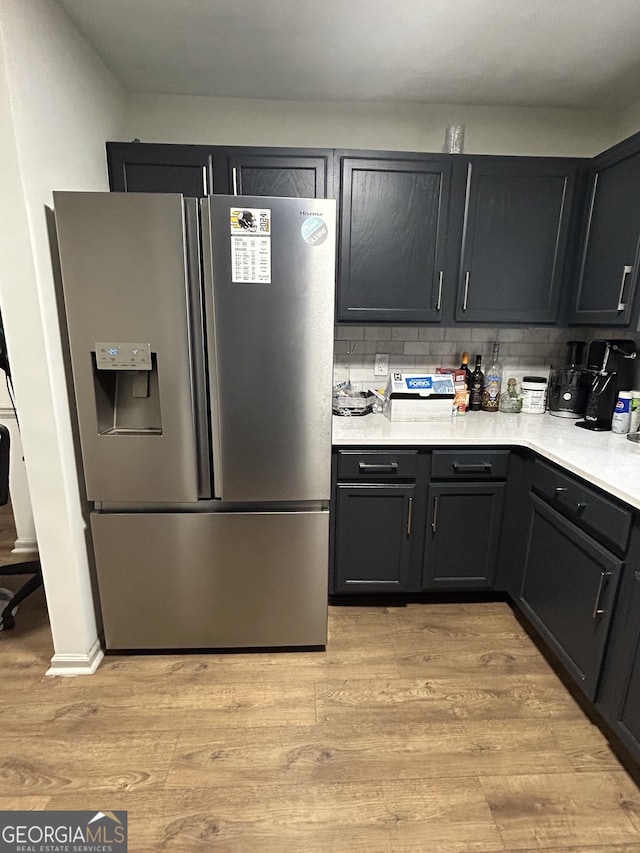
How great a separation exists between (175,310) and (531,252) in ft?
5.68

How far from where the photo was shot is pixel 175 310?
1478 mm

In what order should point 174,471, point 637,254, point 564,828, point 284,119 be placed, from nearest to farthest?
point 564,828 < point 174,471 < point 637,254 < point 284,119

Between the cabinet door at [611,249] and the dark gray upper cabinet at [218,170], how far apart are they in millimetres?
1245

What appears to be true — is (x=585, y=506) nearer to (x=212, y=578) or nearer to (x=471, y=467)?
(x=471, y=467)

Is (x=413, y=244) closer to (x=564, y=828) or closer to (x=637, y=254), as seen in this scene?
(x=637, y=254)

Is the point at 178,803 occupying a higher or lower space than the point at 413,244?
lower

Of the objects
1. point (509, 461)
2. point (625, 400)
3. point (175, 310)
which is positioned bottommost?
point (509, 461)

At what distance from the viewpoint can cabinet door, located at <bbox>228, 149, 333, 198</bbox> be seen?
1979 millimetres

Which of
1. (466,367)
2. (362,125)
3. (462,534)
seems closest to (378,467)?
(462,534)

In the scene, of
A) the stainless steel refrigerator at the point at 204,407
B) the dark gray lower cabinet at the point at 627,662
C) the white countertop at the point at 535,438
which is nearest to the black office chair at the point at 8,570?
the stainless steel refrigerator at the point at 204,407

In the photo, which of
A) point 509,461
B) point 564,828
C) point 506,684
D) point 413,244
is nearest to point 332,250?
point 413,244

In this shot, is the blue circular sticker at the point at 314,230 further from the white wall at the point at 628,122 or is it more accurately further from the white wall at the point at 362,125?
the white wall at the point at 628,122

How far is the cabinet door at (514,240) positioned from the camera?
6.74 feet

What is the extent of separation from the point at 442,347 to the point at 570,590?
139 cm
